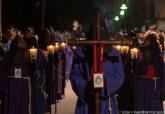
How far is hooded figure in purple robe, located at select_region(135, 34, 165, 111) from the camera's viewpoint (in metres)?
11.2

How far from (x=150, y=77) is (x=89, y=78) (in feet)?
15.6

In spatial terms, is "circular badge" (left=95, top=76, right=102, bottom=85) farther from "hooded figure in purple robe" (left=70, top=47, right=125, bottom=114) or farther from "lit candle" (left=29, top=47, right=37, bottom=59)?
"lit candle" (left=29, top=47, right=37, bottom=59)

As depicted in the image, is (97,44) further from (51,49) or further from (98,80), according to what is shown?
(51,49)

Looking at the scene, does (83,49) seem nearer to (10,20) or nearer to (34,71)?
(34,71)

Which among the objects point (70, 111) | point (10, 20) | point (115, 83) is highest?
point (10, 20)

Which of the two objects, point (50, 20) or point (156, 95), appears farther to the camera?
point (50, 20)

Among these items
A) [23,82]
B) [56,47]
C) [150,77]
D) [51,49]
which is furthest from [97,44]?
[56,47]

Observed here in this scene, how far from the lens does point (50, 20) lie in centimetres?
3678

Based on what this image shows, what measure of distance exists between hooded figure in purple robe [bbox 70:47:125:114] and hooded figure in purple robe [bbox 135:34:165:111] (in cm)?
432

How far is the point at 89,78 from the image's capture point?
22.1ft

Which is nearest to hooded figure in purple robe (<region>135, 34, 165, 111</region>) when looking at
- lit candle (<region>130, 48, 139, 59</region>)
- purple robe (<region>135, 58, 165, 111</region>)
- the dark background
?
purple robe (<region>135, 58, 165, 111</region>)

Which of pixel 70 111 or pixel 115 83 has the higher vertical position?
pixel 115 83

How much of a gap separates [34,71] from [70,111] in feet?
8.83

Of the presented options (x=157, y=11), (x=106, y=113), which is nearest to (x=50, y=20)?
(x=157, y=11)
